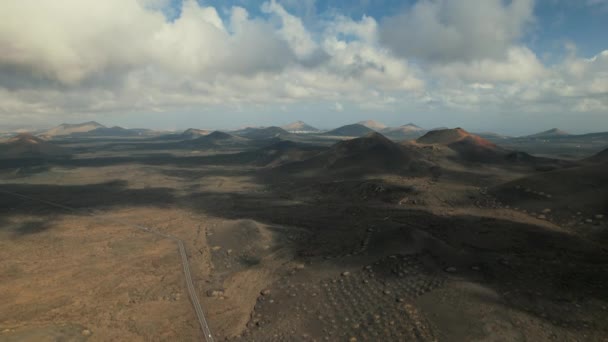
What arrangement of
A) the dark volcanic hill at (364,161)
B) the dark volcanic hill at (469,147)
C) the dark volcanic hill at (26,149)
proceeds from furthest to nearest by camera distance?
the dark volcanic hill at (26,149) → the dark volcanic hill at (469,147) → the dark volcanic hill at (364,161)

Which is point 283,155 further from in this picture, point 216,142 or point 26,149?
point 26,149

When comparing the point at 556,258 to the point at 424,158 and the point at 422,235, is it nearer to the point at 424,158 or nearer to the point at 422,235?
the point at 422,235

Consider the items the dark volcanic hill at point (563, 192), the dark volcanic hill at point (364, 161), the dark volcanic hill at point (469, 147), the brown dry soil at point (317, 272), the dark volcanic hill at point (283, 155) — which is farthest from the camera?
the dark volcanic hill at point (283, 155)

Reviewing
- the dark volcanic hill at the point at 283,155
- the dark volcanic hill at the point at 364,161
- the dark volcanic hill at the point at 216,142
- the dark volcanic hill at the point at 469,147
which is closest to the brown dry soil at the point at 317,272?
the dark volcanic hill at the point at 364,161

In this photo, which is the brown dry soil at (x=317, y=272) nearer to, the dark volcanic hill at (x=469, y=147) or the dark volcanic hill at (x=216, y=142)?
the dark volcanic hill at (x=469, y=147)

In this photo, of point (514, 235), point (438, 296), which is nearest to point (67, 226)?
point (438, 296)
